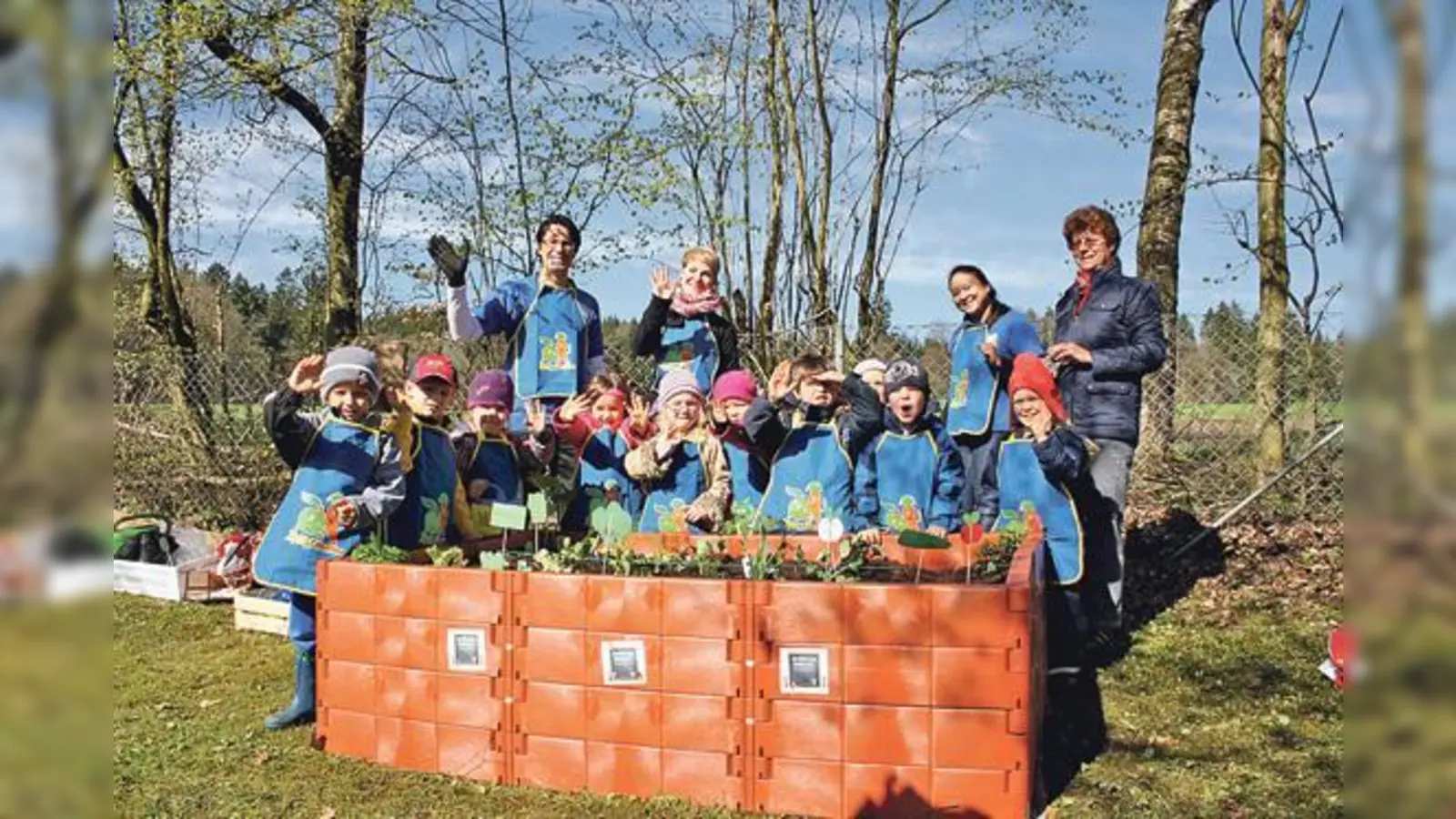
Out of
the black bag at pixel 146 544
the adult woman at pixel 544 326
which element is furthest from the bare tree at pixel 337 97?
the adult woman at pixel 544 326

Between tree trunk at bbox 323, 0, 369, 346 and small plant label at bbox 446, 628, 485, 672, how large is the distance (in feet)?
21.7

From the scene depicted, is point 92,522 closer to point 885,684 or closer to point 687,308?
point 885,684

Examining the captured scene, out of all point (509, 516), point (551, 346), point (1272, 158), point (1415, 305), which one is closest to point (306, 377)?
point (509, 516)

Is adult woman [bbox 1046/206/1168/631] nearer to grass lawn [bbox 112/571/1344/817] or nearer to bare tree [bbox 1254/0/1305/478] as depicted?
grass lawn [bbox 112/571/1344/817]

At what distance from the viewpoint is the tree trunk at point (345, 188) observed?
9.79 m

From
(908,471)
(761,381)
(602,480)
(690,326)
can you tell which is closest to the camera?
(908,471)

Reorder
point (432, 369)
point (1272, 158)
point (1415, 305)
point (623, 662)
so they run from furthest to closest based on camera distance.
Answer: point (1272, 158)
point (432, 369)
point (623, 662)
point (1415, 305)

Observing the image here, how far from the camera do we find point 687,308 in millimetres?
5480

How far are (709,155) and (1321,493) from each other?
539 centimetres

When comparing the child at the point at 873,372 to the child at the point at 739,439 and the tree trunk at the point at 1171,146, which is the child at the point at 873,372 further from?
the tree trunk at the point at 1171,146

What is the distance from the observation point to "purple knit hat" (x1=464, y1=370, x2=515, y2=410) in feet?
16.5

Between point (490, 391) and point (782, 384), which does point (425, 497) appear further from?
point (782, 384)

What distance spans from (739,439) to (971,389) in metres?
1.08

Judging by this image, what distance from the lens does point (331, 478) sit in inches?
165
